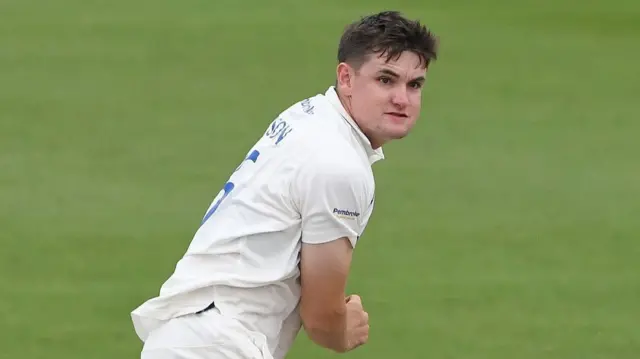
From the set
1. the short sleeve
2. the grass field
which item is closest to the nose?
the short sleeve

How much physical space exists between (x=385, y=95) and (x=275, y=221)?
1.91 ft

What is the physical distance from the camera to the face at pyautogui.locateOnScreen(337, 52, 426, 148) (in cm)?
417

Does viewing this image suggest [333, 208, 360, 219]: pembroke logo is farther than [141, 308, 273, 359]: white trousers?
No

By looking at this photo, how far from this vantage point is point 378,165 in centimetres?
988

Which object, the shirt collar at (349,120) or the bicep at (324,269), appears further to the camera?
the shirt collar at (349,120)

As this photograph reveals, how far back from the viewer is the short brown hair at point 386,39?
419 cm

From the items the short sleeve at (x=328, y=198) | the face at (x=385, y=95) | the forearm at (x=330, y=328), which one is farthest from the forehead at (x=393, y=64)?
the forearm at (x=330, y=328)

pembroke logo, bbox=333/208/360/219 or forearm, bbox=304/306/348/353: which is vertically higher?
pembroke logo, bbox=333/208/360/219

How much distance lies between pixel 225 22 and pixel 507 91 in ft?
11.4

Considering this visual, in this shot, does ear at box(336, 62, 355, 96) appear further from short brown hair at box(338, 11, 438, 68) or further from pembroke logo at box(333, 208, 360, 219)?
pembroke logo at box(333, 208, 360, 219)

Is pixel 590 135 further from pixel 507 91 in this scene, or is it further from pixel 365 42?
pixel 365 42

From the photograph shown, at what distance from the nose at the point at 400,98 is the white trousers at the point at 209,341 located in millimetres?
910

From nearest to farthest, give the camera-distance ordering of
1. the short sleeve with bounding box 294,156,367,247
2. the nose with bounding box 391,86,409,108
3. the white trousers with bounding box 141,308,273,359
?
the short sleeve with bounding box 294,156,367,247 < the white trousers with bounding box 141,308,273,359 < the nose with bounding box 391,86,409,108

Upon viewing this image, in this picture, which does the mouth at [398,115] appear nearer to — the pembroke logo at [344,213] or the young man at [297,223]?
the young man at [297,223]
